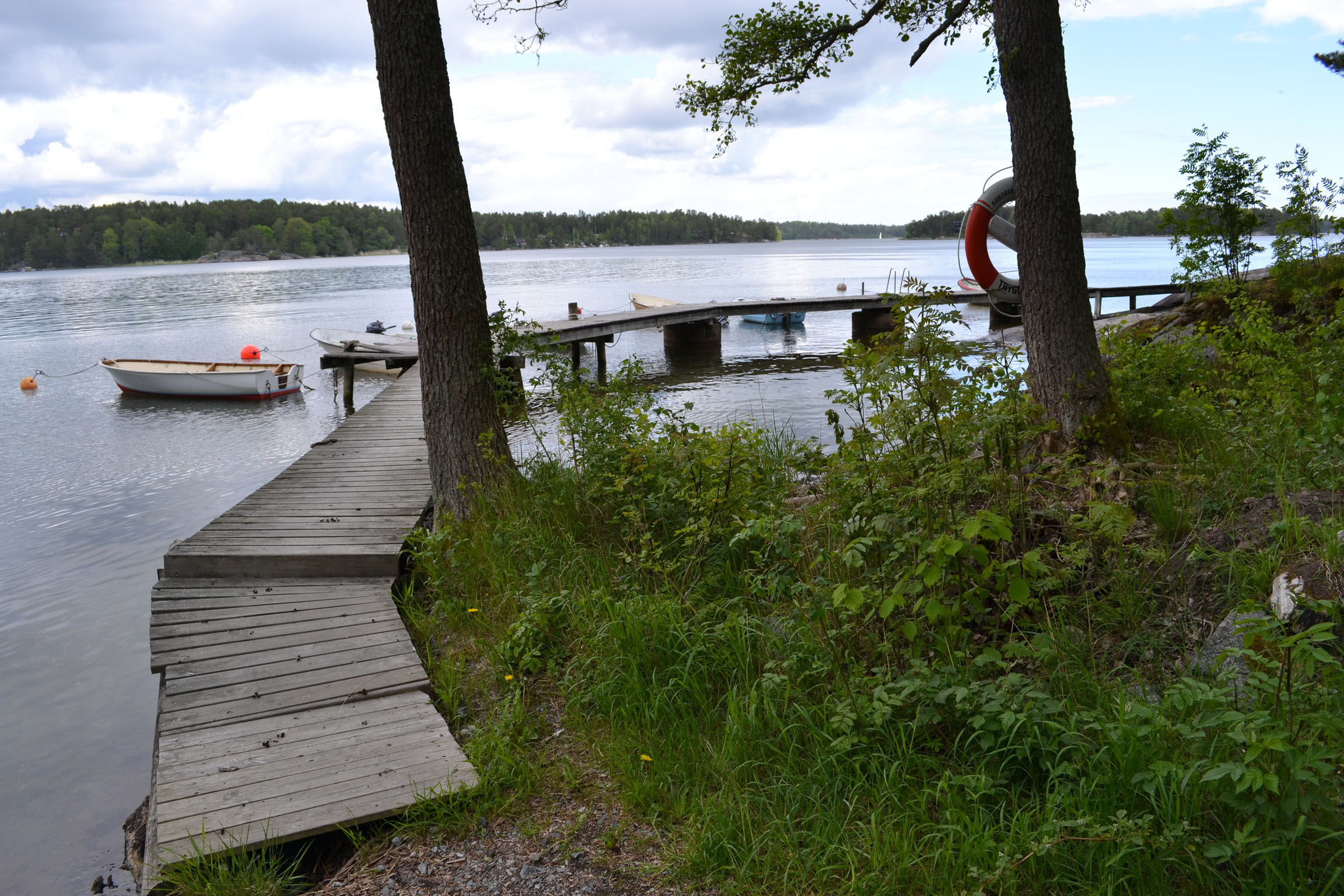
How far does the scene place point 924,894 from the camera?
2271 mm

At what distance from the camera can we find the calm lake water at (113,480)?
15.3 feet

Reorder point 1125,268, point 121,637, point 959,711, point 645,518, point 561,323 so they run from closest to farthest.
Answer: point 959,711, point 645,518, point 121,637, point 561,323, point 1125,268

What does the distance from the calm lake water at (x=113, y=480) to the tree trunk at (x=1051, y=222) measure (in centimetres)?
569

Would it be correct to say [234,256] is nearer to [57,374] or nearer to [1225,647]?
[57,374]

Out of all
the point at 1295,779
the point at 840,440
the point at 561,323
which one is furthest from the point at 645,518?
the point at 561,323

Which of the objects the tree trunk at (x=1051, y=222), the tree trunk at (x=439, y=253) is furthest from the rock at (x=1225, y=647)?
the tree trunk at (x=439, y=253)

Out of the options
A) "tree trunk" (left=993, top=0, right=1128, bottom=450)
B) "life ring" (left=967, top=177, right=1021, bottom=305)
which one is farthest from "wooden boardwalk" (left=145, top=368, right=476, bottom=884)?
"life ring" (left=967, top=177, right=1021, bottom=305)

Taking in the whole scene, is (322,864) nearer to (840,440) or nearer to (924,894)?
(924,894)

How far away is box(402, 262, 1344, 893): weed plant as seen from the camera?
7.08 feet

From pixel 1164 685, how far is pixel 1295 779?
934mm

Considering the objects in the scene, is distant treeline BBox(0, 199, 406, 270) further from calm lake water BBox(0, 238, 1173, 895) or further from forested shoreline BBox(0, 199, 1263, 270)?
calm lake water BBox(0, 238, 1173, 895)

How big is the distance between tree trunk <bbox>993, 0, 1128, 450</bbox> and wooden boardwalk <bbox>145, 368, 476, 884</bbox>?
409 cm

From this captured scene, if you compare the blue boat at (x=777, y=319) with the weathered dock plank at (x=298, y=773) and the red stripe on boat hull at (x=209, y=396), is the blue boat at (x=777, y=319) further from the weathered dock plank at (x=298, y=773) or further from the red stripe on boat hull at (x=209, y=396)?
the weathered dock plank at (x=298, y=773)

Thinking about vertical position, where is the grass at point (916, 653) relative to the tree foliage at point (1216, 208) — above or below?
below
